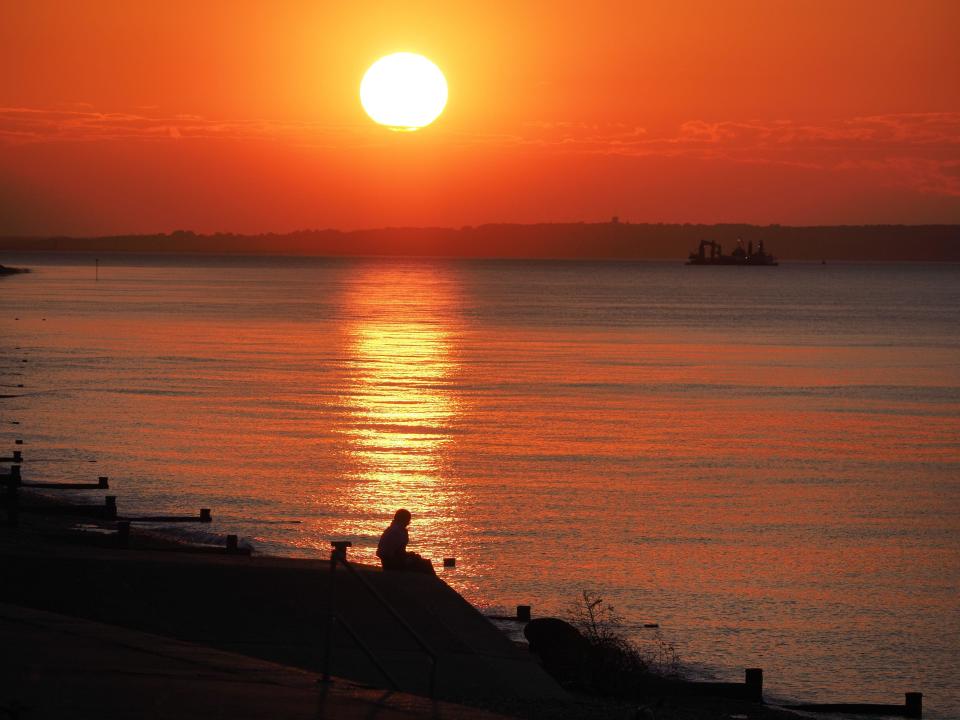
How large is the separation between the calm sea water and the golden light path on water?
0.49 ft

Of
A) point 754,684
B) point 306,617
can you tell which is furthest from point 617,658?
point 306,617

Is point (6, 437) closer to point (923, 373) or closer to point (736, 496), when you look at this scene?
point (736, 496)

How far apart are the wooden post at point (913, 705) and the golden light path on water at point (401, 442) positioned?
1084 centimetres

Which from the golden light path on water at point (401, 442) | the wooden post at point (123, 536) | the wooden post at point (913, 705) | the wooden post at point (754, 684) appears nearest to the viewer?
the wooden post at point (754, 684)

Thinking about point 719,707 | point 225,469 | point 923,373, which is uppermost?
point 923,373

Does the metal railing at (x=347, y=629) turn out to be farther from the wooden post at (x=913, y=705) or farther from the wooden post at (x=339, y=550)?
the wooden post at (x=913, y=705)

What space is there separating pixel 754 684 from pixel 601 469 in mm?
20186

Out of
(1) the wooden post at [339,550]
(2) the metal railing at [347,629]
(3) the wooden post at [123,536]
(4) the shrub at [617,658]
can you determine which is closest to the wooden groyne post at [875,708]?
(4) the shrub at [617,658]

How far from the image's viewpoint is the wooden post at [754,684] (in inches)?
661

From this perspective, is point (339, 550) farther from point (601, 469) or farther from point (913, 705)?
point (601, 469)

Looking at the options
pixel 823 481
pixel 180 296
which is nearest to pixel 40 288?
pixel 180 296

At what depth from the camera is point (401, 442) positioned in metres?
42.1

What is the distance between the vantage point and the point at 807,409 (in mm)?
54219

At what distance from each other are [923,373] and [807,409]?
888 inches
